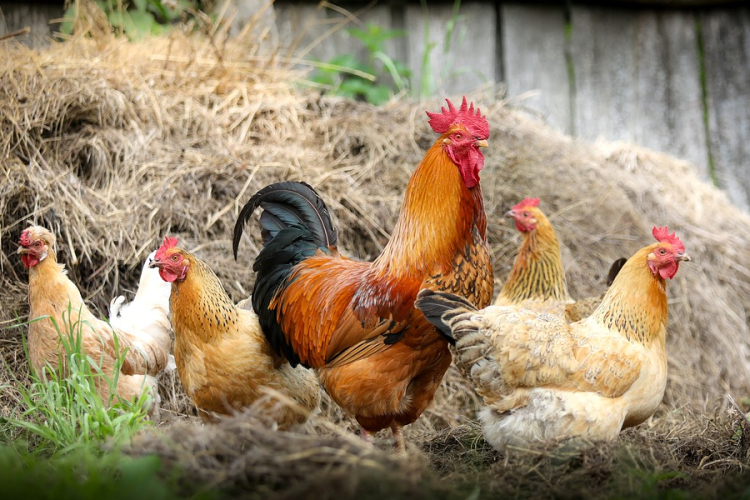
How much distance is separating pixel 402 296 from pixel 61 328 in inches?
79.7

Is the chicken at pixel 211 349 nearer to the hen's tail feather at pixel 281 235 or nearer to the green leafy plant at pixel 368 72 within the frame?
the hen's tail feather at pixel 281 235

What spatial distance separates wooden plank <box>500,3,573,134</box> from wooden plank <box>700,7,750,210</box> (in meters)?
1.66

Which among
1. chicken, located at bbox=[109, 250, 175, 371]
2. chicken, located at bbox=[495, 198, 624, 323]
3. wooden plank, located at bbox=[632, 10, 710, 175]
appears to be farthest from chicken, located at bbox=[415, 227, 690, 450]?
wooden plank, located at bbox=[632, 10, 710, 175]

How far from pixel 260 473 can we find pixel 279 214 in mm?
2182

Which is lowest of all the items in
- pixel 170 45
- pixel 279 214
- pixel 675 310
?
pixel 675 310

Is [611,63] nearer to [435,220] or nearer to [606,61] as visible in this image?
[606,61]

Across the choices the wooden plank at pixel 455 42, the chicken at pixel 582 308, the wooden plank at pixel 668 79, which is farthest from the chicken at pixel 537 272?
the wooden plank at pixel 668 79

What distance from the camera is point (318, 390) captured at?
425cm

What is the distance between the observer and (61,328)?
395cm

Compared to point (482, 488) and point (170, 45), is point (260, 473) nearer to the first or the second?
point (482, 488)

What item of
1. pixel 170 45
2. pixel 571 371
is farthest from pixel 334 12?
pixel 571 371

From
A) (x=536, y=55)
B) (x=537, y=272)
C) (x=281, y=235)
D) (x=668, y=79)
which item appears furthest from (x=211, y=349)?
(x=668, y=79)

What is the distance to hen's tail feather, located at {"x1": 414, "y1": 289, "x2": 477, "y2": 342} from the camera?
10.6 feet

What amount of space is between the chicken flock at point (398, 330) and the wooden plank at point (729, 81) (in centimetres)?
454
